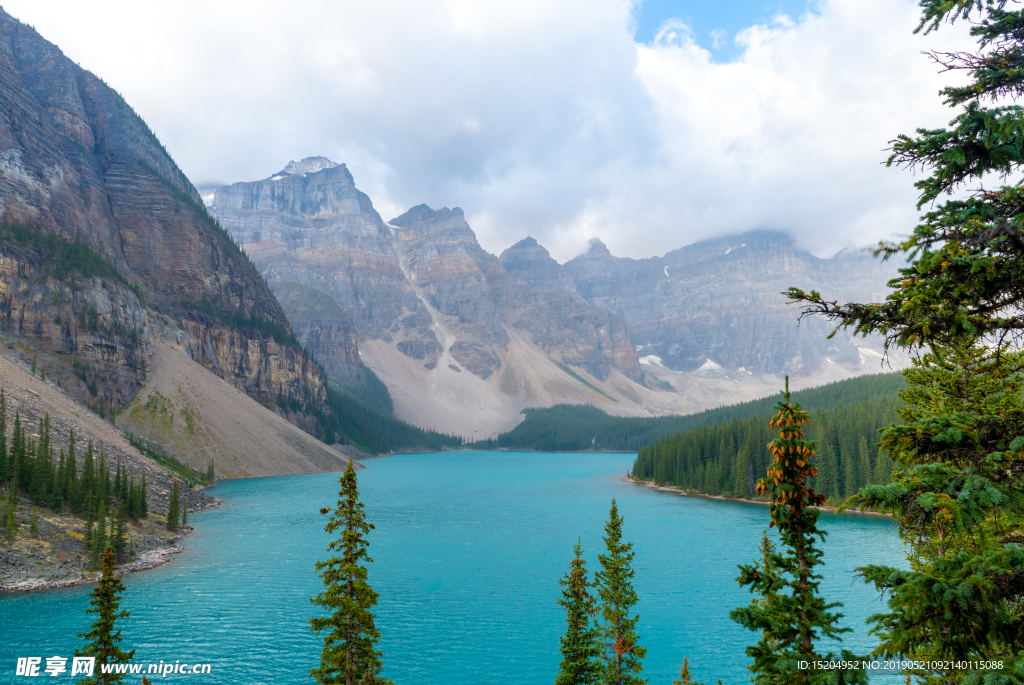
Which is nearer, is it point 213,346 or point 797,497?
point 797,497

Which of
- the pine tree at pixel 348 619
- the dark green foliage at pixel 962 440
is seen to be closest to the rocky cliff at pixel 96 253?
the pine tree at pixel 348 619

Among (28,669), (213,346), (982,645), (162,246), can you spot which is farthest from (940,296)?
(162,246)

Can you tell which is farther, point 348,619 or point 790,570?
point 348,619

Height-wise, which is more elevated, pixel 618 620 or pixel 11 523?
pixel 618 620

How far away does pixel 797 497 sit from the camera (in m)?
10.5

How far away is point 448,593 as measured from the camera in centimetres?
4897

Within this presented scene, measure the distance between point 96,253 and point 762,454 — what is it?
170685mm

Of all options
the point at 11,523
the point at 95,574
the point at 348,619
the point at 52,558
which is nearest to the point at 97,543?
the point at 95,574

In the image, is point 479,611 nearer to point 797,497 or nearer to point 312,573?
point 312,573

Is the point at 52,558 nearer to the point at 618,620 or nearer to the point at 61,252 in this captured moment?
the point at 618,620

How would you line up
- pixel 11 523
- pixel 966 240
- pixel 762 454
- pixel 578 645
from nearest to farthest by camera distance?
1. pixel 966 240
2. pixel 578 645
3. pixel 11 523
4. pixel 762 454

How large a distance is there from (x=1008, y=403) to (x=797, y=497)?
3614 millimetres

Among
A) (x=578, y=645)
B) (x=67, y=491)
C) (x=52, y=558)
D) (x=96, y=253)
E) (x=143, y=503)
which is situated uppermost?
(x=96, y=253)

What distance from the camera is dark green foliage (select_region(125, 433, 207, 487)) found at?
102 meters
